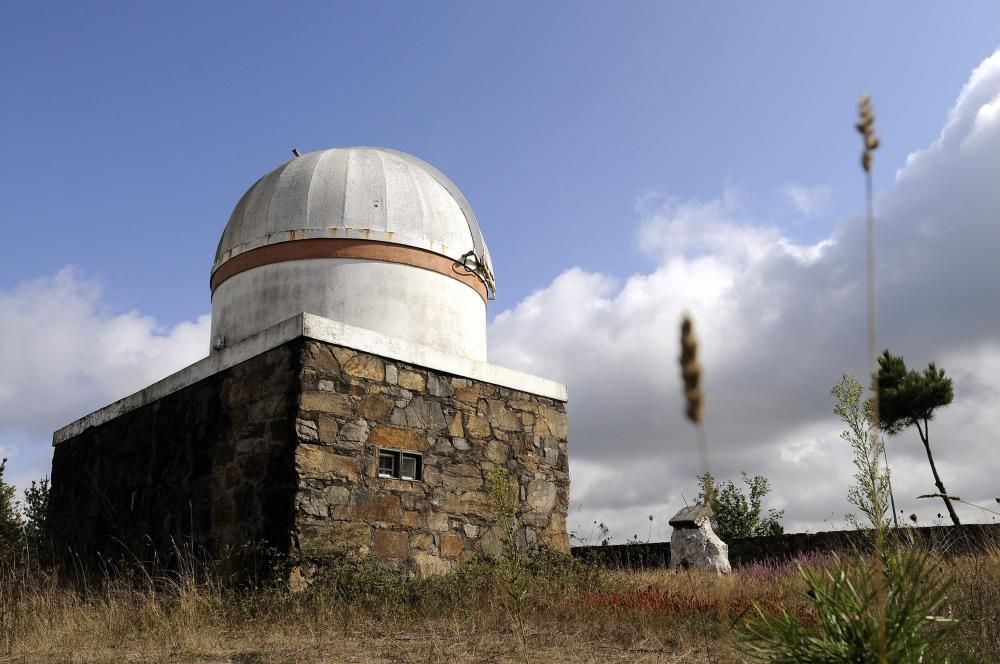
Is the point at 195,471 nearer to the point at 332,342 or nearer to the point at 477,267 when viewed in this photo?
the point at 332,342

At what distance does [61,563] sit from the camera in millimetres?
9875

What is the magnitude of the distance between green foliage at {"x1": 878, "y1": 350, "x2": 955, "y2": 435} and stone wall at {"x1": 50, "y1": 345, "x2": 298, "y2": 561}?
1600cm

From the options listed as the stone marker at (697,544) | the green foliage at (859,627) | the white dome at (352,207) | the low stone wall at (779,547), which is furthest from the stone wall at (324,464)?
the green foliage at (859,627)

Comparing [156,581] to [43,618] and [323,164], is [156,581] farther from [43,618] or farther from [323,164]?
[323,164]

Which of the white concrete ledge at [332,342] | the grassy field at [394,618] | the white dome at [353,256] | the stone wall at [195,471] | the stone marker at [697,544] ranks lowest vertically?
the grassy field at [394,618]

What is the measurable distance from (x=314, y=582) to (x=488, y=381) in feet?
10.3

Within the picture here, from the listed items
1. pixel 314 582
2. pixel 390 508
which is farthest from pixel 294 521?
pixel 390 508

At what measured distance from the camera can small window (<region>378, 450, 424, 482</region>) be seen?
820cm

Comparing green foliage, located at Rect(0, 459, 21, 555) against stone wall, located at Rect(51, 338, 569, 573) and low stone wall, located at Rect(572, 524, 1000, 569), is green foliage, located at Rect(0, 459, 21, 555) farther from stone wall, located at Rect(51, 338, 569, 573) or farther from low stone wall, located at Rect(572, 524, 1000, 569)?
low stone wall, located at Rect(572, 524, 1000, 569)

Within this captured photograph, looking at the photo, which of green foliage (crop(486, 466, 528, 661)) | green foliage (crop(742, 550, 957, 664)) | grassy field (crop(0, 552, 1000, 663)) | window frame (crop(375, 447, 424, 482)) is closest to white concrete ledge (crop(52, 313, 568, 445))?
window frame (crop(375, 447, 424, 482))

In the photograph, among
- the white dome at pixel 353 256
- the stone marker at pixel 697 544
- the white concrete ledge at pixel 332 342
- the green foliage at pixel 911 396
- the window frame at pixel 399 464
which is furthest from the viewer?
the green foliage at pixel 911 396

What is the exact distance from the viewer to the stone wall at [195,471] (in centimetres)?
772

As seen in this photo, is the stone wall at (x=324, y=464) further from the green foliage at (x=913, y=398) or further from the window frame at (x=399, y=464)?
the green foliage at (x=913, y=398)

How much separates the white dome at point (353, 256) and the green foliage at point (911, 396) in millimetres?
13572
